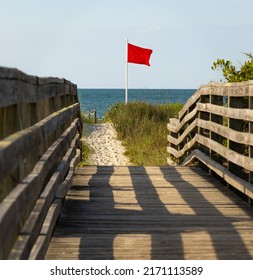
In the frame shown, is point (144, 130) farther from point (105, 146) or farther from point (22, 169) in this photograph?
point (22, 169)

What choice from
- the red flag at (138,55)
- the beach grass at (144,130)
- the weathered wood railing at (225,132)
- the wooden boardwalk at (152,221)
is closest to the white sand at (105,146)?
the beach grass at (144,130)

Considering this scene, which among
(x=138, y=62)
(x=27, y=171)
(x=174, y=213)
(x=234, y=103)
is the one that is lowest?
(x=174, y=213)

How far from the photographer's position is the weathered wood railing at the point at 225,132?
6.07 metres

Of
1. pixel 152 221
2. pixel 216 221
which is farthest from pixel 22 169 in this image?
pixel 216 221

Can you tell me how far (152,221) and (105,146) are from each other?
10672mm

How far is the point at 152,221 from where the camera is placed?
5367mm

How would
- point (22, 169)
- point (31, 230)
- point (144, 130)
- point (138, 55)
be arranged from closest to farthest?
point (31, 230)
point (22, 169)
point (144, 130)
point (138, 55)

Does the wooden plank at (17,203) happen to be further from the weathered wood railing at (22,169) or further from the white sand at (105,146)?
the white sand at (105,146)

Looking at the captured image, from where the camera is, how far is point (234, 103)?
6773 millimetres

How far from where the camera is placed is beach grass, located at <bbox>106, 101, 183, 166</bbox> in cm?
1316

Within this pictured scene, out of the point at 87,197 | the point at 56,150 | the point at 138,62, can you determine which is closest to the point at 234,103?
the point at 87,197
